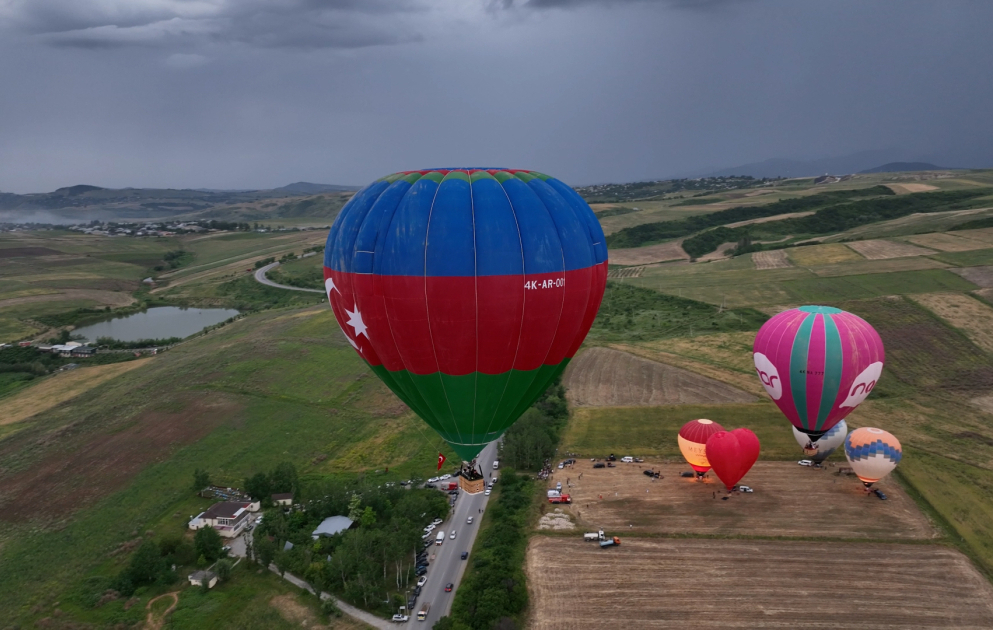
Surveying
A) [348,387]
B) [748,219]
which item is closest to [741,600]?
[348,387]

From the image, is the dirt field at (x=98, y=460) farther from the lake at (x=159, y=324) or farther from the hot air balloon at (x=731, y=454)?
the lake at (x=159, y=324)

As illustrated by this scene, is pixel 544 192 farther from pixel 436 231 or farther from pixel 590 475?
pixel 590 475

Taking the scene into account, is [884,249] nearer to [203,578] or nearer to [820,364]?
[820,364]

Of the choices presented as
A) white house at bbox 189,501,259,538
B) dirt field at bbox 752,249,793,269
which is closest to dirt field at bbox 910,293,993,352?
dirt field at bbox 752,249,793,269

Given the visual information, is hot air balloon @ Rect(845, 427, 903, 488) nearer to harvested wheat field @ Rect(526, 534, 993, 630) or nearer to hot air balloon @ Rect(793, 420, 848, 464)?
hot air balloon @ Rect(793, 420, 848, 464)

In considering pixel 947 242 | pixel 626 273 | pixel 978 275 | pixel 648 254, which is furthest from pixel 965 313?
pixel 648 254

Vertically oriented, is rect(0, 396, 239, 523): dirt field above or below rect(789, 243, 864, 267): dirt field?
below
